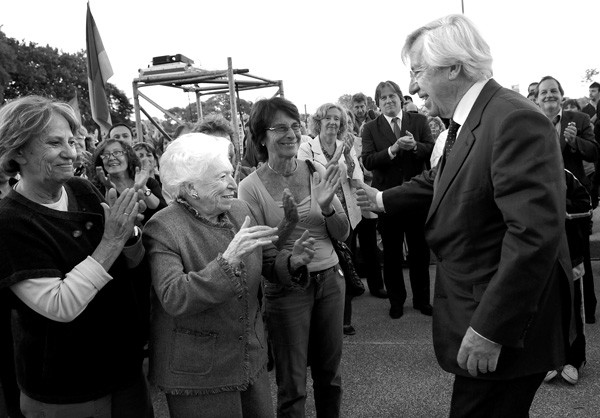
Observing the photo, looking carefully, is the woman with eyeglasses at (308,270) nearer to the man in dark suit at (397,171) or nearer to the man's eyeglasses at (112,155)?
the man's eyeglasses at (112,155)

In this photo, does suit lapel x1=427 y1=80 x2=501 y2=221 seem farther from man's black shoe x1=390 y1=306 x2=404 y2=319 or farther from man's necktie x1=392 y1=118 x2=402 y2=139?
man's necktie x1=392 y1=118 x2=402 y2=139

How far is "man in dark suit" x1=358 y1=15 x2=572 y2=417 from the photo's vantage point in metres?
1.64

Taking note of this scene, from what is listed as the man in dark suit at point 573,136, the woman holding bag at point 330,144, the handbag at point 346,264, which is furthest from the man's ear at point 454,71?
the man in dark suit at point 573,136

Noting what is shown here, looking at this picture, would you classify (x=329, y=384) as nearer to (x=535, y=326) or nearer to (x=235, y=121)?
(x=535, y=326)

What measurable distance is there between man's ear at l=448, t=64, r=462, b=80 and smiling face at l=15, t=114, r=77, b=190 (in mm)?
1444

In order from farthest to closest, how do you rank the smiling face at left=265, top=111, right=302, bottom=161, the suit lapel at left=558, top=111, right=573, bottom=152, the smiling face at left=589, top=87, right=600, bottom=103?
the smiling face at left=589, top=87, right=600, bottom=103, the suit lapel at left=558, top=111, right=573, bottom=152, the smiling face at left=265, top=111, right=302, bottom=161

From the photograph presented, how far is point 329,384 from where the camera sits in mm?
2891

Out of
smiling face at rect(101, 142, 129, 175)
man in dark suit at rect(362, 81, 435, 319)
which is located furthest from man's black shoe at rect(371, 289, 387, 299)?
Result: smiling face at rect(101, 142, 129, 175)

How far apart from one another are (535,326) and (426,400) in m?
1.89

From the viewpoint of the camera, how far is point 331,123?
4.79 metres

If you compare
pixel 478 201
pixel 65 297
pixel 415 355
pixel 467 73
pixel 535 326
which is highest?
pixel 467 73

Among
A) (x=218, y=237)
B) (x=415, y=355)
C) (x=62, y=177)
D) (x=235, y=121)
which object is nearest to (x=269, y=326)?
(x=218, y=237)

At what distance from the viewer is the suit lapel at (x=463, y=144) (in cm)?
183

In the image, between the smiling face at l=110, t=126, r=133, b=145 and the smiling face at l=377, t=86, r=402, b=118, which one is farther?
the smiling face at l=110, t=126, r=133, b=145
